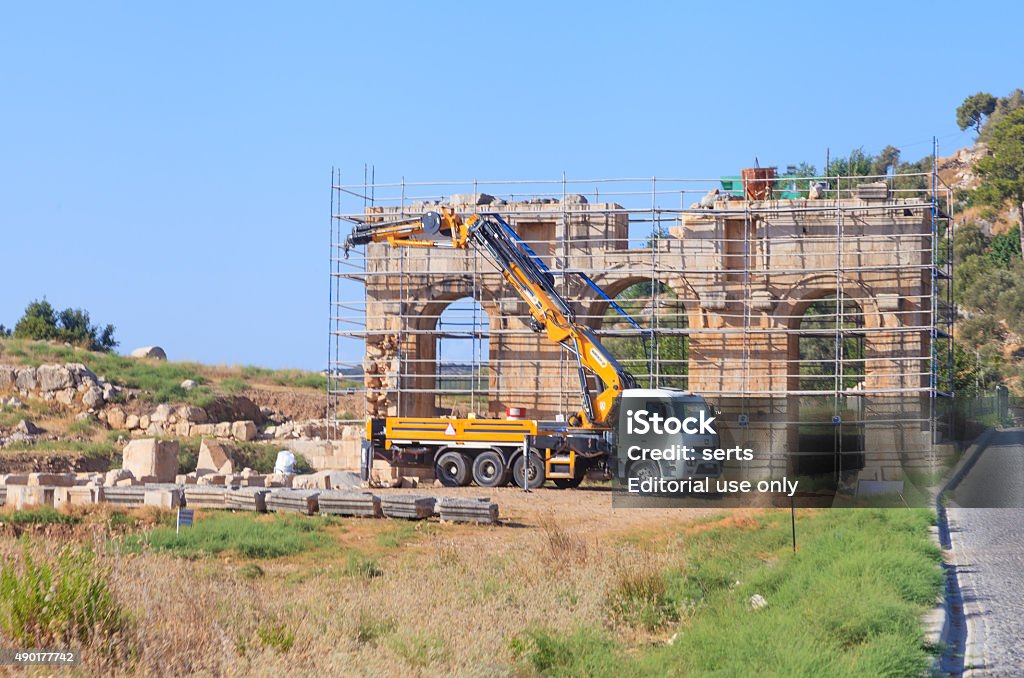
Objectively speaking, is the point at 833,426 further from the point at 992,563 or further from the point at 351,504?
the point at 992,563

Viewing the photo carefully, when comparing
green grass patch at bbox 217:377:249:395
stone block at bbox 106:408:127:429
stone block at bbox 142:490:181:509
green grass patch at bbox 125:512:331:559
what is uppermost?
green grass patch at bbox 217:377:249:395

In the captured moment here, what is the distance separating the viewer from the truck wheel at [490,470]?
86.2 ft

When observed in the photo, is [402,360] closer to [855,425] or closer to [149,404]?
[855,425]

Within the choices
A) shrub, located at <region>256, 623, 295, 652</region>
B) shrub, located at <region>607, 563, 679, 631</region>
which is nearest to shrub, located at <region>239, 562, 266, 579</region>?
shrub, located at <region>607, 563, 679, 631</region>

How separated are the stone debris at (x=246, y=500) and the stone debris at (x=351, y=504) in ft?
3.42

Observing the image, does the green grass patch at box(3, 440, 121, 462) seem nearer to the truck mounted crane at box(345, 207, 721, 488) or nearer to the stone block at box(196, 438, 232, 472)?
the stone block at box(196, 438, 232, 472)

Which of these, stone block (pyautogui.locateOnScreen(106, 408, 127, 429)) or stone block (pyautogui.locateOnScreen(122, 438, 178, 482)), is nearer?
stone block (pyautogui.locateOnScreen(122, 438, 178, 482))

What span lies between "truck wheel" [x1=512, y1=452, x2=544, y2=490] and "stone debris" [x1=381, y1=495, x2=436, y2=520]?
5162 millimetres

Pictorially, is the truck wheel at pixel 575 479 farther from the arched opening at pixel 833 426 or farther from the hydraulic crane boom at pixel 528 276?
the arched opening at pixel 833 426

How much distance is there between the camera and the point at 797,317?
94.9 ft

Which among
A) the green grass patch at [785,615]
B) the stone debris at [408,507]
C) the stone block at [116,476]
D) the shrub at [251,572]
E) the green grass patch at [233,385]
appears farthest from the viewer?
the green grass patch at [233,385]

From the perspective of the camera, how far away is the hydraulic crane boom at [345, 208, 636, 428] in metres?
26.3

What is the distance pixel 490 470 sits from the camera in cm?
2644

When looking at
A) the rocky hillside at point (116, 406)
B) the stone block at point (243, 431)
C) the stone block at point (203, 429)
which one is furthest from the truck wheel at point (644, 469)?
the stone block at point (203, 429)
